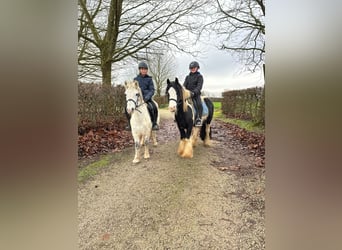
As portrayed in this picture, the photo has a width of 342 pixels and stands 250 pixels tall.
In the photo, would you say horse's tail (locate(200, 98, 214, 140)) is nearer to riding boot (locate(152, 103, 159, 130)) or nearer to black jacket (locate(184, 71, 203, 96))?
black jacket (locate(184, 71, 203, 96))

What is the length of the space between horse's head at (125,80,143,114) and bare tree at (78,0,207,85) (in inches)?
4.2

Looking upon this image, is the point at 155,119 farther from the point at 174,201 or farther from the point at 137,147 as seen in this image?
the point at 174,201

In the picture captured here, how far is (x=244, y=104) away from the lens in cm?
106

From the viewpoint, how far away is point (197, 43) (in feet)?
3.62

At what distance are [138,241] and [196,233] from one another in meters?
0.23

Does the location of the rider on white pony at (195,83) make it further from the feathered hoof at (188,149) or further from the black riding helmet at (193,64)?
the feathered hoof at (188,149)

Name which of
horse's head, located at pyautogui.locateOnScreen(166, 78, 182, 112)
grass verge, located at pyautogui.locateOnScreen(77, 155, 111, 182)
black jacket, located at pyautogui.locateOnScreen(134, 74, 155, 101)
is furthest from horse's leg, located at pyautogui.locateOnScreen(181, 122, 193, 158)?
grass verge, located at pyautogui.locateOnScreen(77, 155, 111, 182)

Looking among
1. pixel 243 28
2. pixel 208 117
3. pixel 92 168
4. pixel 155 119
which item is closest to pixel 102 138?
pixel 92 168

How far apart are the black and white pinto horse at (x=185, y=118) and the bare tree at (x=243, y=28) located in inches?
9.5

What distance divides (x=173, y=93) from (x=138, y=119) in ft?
0.63

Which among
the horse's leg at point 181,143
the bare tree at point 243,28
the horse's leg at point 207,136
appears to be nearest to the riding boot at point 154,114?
the horse's leg at point 181,143

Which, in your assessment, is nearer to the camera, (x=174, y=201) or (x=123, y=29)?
(x=174, y=201)
